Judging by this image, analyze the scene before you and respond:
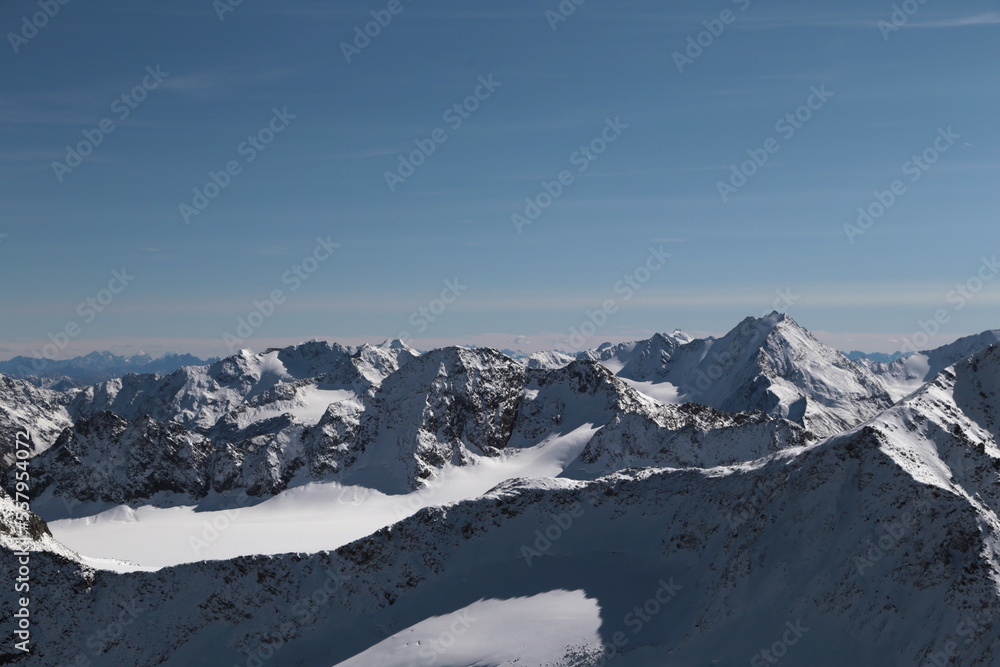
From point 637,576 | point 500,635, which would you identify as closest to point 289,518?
point 500,635

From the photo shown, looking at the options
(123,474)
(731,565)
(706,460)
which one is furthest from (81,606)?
(123,474)

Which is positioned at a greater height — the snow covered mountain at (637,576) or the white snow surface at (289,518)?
the white snow surface at (289,518)

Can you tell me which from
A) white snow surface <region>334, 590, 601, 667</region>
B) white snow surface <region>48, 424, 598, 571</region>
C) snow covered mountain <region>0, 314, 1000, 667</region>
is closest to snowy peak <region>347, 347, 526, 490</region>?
white snow surface <region>48, 424, 598, 571</region>

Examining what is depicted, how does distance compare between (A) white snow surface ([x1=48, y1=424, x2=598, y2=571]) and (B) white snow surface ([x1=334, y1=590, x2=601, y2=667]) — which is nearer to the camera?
(B) white snow surface ([x1=334, y1=590, x2=601, y2=667])

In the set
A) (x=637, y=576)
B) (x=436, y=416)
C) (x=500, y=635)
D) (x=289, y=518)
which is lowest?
(x=500, y=635)

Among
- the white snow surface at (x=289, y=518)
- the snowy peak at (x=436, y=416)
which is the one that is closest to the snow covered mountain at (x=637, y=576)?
the white snow surface at (x=289, y=518)

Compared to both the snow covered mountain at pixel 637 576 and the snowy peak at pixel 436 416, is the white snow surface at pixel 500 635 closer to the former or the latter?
the snow covered mountain at pixel 637 576

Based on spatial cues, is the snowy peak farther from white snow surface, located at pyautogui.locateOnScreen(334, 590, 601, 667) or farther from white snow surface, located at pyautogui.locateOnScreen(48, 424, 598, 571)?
white snow surface, located at pyautogui.locateOnScreen(334, 590, 601, 667)

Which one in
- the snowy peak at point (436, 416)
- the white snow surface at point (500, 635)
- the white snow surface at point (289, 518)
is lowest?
the white snow surface at point (500, 635)

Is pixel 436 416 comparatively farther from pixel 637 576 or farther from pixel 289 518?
pixel 637 576

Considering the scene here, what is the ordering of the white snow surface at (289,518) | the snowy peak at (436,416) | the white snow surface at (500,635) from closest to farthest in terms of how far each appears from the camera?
the white snow surface at (500,635) → the white snow surface at (289,518) → the snowy peak at (436,416)

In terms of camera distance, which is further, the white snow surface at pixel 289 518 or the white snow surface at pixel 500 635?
the white snow surface at pixel 289 518
